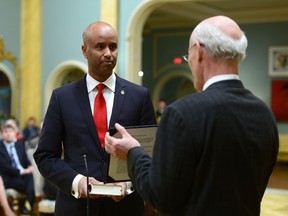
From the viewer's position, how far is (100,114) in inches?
103

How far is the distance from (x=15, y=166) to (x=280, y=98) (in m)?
8.99

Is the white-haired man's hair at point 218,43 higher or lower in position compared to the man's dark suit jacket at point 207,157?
higher

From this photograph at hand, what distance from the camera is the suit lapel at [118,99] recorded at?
102 inches

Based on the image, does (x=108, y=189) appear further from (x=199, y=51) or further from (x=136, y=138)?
(x=199, y=51)

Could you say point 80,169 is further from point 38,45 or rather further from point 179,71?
point 179,71

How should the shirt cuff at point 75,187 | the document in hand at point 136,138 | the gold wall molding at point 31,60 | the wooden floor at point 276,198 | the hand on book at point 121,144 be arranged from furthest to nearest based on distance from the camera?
the gold wall molding at point 31,60
the wooden floor at point 276,198
the shirt cuff at point 75,187
the document in hand at point 136,138
the hand on book at point 121,144

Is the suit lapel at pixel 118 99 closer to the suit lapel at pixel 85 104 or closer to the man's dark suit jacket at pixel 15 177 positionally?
the suit lapel at pixel 85 104

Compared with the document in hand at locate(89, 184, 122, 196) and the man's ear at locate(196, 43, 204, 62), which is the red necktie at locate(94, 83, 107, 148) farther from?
the man's ear at locate(196, 43, 204, 62)

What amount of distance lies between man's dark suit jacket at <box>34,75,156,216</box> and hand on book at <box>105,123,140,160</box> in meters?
0.53

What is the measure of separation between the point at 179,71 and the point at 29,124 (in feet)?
20.6

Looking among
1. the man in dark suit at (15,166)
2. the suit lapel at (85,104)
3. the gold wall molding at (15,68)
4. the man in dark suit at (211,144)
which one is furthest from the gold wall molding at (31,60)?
the man in dark suit at (211,144)

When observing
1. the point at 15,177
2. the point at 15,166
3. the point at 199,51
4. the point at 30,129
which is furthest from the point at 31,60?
the point at 199,51

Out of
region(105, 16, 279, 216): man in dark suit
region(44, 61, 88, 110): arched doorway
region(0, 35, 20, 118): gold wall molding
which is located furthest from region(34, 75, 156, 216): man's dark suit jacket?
region(0, 35, 20, 118): gold wall molding

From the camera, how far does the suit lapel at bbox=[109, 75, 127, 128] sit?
2.59 metres
